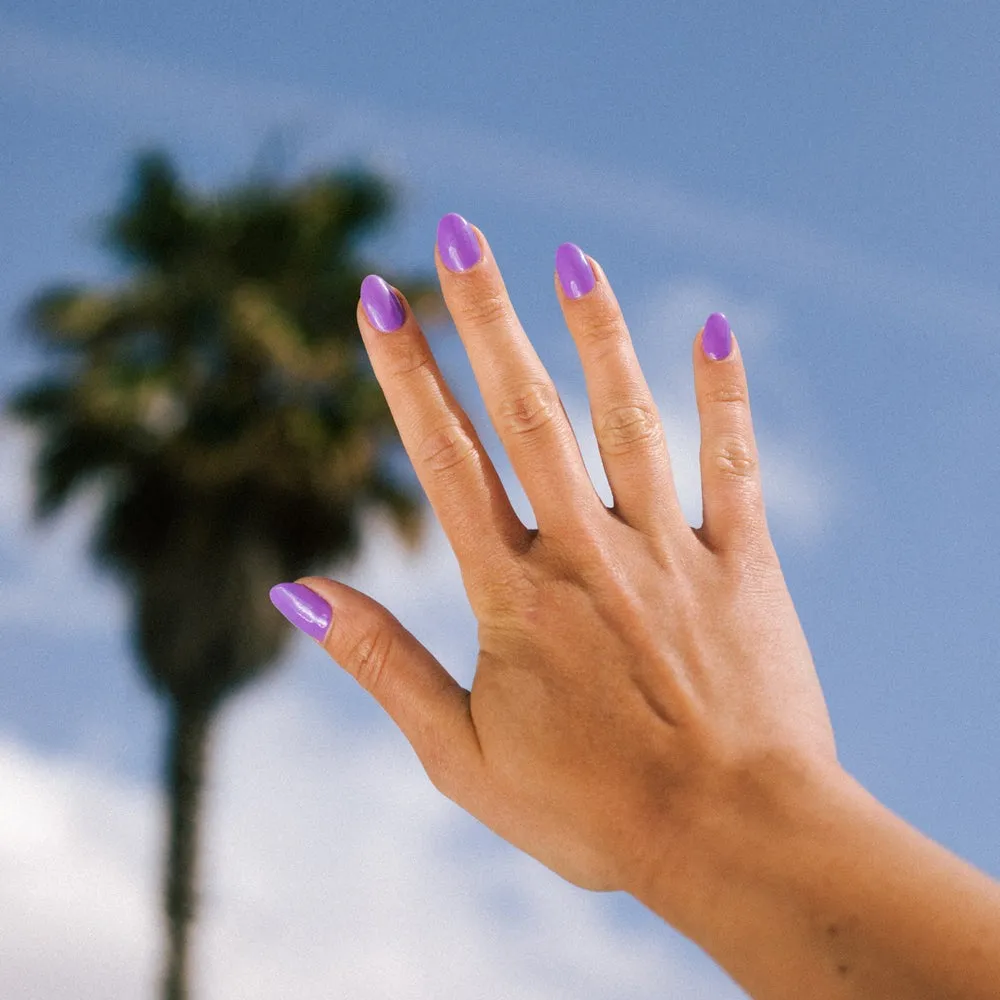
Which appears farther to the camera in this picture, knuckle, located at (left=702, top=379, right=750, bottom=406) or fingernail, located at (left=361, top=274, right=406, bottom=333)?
knuckle, located at (left=702, top=379, right=750, bottom=406)

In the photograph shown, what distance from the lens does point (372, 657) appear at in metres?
2.34

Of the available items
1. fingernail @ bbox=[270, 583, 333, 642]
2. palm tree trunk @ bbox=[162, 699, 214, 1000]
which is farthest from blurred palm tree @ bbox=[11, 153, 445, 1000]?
fingernail @ bbox=[270, 583, 333, 642]

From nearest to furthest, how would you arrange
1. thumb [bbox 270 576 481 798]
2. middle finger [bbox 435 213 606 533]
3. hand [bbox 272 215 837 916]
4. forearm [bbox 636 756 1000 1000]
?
forearm [bbox 636 756 1000 1000] → hand [bbox 272 215 837 916] → thumb [bbox 270 576 481 798] → middle finger [bbox 435 213 606 533]

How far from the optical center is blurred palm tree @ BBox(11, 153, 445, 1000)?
1265 centimetres

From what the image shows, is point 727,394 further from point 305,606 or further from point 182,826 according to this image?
point 182,826

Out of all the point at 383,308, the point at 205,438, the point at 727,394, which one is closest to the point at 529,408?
the point at 383,308

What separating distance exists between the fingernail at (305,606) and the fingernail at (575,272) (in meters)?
0.76

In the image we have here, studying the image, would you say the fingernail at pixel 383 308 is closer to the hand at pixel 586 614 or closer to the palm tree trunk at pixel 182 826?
the hand at pixel 586 614

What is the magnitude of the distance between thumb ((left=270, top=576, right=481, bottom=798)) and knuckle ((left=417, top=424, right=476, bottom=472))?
0.29m

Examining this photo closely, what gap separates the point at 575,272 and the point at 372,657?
0.82m

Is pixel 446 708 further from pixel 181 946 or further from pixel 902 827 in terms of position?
pixel 181 946

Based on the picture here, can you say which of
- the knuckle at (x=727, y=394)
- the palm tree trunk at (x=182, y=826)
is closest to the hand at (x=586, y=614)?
the knuckle at (x=727, y=394)

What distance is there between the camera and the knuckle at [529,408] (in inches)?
89.8

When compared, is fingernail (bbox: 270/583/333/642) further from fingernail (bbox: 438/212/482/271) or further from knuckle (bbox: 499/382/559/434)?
fingernail (bbox: 438/212/482/271)
